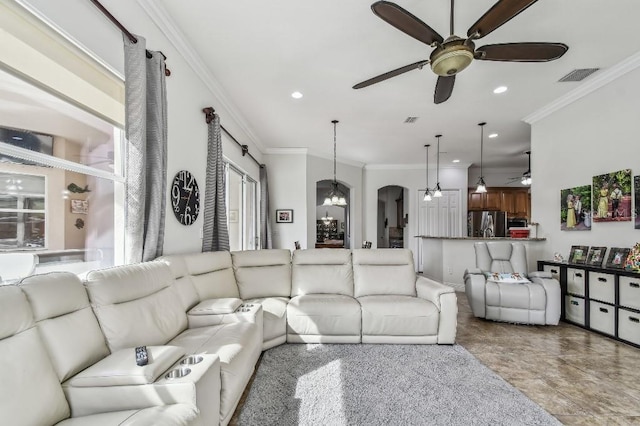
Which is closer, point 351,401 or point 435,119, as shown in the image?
point 351,401

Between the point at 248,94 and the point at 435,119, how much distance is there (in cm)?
299

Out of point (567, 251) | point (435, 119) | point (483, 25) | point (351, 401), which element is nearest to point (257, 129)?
point (435, 119)

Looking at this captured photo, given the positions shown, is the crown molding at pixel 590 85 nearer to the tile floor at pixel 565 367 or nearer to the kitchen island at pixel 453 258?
the kitchen island at pixel 453 258

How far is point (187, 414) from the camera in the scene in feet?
3.86

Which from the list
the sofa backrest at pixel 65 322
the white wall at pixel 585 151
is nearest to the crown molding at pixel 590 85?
the white wall at pixel 585 151

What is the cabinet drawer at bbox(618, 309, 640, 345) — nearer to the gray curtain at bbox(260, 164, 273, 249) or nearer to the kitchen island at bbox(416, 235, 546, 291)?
the kitchen island at bbox(416, 235, 546, 291)

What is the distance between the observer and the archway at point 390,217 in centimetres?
1008

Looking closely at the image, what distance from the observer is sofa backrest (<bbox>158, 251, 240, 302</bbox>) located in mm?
2504

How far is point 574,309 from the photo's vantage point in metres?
3.69

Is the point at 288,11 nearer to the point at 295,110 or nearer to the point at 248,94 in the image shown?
the point at 248,94

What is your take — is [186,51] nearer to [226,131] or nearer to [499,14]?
[226,131]

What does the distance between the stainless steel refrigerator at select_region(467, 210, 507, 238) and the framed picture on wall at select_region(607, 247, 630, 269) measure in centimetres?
439

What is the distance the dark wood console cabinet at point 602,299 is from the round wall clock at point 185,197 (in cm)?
448

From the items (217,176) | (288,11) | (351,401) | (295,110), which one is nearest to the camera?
(351,401)
